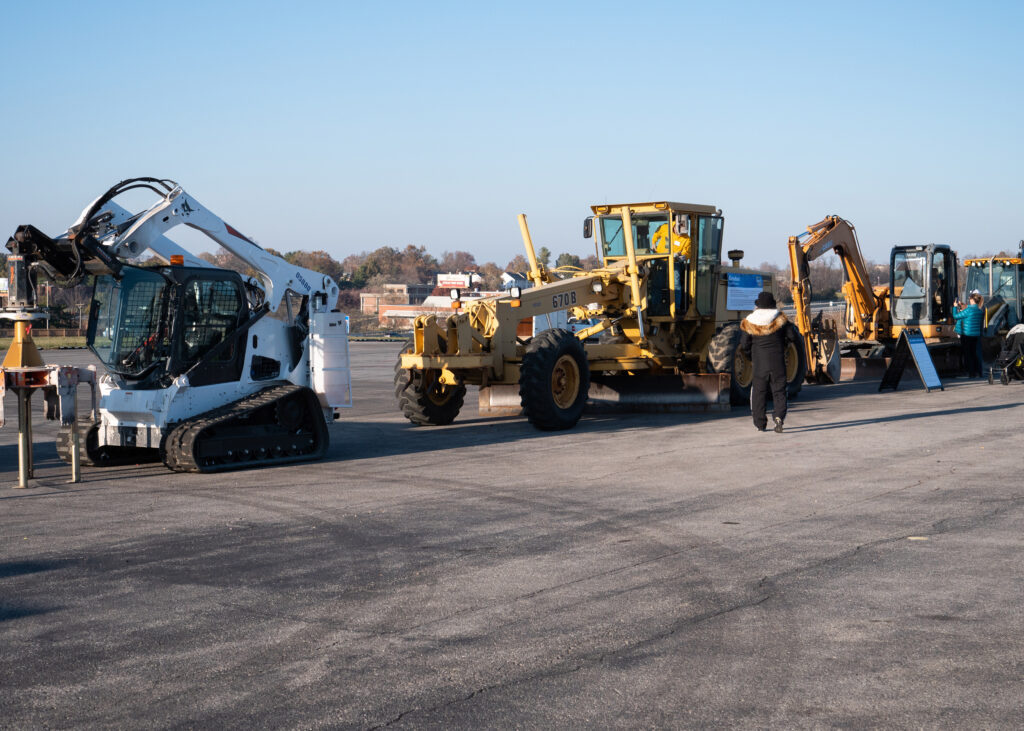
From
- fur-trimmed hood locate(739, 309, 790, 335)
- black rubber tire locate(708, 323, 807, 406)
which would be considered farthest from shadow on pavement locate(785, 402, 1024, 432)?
black rubber tire locate(708, 323, 807, 406)

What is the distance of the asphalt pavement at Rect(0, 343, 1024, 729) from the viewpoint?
4.97 metres

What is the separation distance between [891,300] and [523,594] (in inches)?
839

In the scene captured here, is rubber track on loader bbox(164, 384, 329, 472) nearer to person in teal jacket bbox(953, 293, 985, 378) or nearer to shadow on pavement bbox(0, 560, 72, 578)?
shadow on pavement bbox(0, 560, 72, 578)

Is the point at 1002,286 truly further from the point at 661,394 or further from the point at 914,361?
the point at 661,394

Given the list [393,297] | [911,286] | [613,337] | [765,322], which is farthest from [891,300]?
[393,297]

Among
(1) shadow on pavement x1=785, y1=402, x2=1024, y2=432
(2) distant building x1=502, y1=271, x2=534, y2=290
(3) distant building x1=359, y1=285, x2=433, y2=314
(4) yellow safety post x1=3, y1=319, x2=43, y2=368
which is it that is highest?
(3) distant building x1=359, y1=285, x2=433, y2=314

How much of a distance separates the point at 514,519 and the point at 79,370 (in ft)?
16.3

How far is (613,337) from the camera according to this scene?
60.7ft

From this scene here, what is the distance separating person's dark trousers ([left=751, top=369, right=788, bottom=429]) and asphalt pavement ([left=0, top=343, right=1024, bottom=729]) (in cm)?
220

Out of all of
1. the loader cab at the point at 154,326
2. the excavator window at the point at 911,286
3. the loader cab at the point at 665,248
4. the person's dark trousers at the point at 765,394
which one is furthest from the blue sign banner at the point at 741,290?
the loader cab at the point at 154,326

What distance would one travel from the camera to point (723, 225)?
1942 cm

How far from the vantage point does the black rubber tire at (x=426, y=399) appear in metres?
16.3

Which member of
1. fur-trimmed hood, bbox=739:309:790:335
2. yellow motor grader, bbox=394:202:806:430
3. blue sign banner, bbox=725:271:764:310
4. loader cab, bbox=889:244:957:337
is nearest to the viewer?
fur-trimmed hood, bbox=739:309:790:335

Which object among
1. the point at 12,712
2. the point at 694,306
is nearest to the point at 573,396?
the point at 694,306
